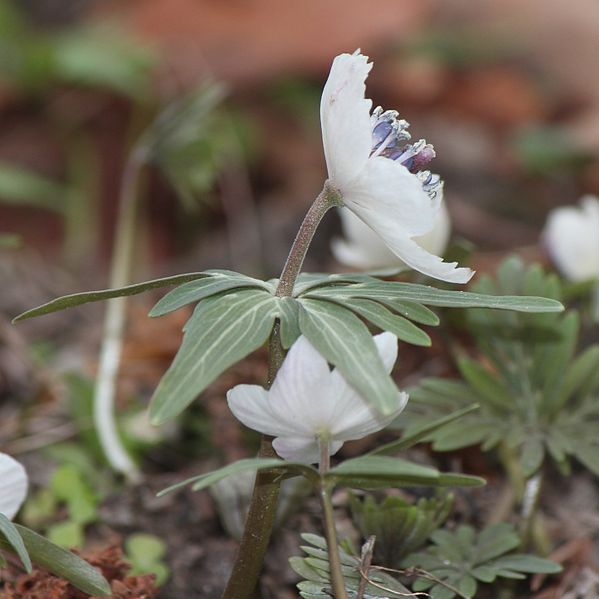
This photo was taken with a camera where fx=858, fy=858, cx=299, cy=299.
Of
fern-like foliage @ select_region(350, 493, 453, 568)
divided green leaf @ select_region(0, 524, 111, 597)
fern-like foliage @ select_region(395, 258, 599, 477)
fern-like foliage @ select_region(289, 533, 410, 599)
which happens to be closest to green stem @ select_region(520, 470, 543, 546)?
fern-like foliage @ select_region(395, 258, 599, 477)

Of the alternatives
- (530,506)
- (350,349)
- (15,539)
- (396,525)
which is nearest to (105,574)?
(15,539)

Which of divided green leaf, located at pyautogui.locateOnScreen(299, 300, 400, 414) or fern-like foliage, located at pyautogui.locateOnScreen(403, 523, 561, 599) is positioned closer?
divided green leaf, located at pyautogui.locateOnScreen(299, 300, 400, 414)

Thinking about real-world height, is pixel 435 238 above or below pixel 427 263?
above

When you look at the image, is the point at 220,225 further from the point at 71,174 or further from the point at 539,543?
the point at 539,543

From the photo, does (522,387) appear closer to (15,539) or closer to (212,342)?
(212,342)

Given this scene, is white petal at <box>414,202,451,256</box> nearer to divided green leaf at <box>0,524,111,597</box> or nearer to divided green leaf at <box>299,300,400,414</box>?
divided green leaf at <box>299,300,400,414</box>

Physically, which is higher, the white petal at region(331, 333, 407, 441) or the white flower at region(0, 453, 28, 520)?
the white petal at region(331, 333, 407, 441)
